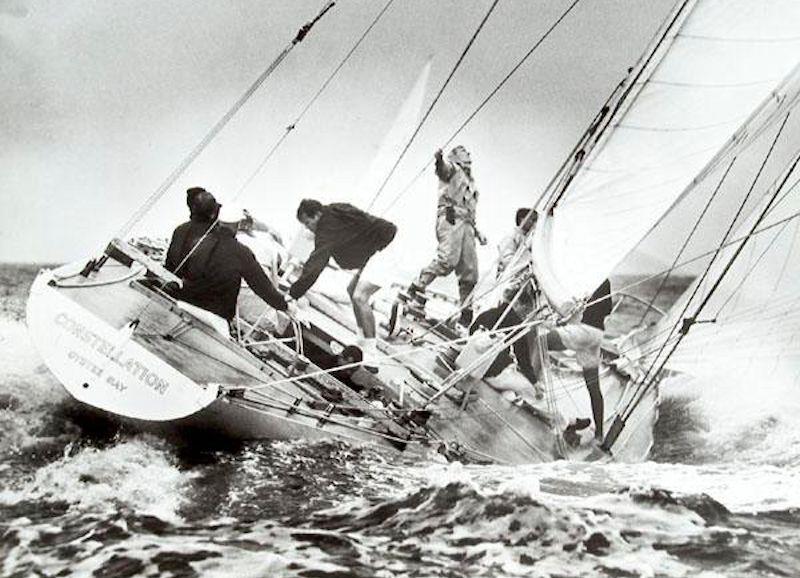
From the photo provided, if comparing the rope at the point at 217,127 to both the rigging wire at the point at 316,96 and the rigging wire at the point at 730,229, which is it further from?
the rigging wire at the point at 730,229

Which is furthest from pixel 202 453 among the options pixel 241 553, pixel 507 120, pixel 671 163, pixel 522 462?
pixel 671 163

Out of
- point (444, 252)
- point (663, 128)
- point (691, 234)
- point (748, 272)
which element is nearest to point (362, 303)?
point (444, 252)

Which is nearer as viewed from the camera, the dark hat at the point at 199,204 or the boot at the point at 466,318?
the dark hat at the point at 199,204

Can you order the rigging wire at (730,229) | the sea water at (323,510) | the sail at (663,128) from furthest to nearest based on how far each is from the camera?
the rigging wire at (730,229) < the sail at (663,128) < the sea water at (323,510)

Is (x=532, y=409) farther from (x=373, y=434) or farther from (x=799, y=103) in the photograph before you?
(x=799, y=103)

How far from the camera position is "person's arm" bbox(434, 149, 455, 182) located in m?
3.54

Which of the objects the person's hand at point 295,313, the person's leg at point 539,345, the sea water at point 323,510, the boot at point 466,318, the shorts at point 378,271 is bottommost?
the sea water at point 323,510

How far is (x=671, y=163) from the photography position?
3207 mm

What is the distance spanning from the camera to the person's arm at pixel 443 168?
3.54m

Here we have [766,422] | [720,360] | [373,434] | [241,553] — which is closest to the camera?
[241,553]

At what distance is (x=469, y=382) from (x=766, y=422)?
1269mm

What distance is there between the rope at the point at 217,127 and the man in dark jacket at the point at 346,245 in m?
0.50

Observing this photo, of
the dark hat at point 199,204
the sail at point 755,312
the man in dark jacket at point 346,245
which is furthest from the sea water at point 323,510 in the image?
the man in dark jacket at point 346,245

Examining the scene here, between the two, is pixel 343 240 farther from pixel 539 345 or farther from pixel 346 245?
pixel 539 345
